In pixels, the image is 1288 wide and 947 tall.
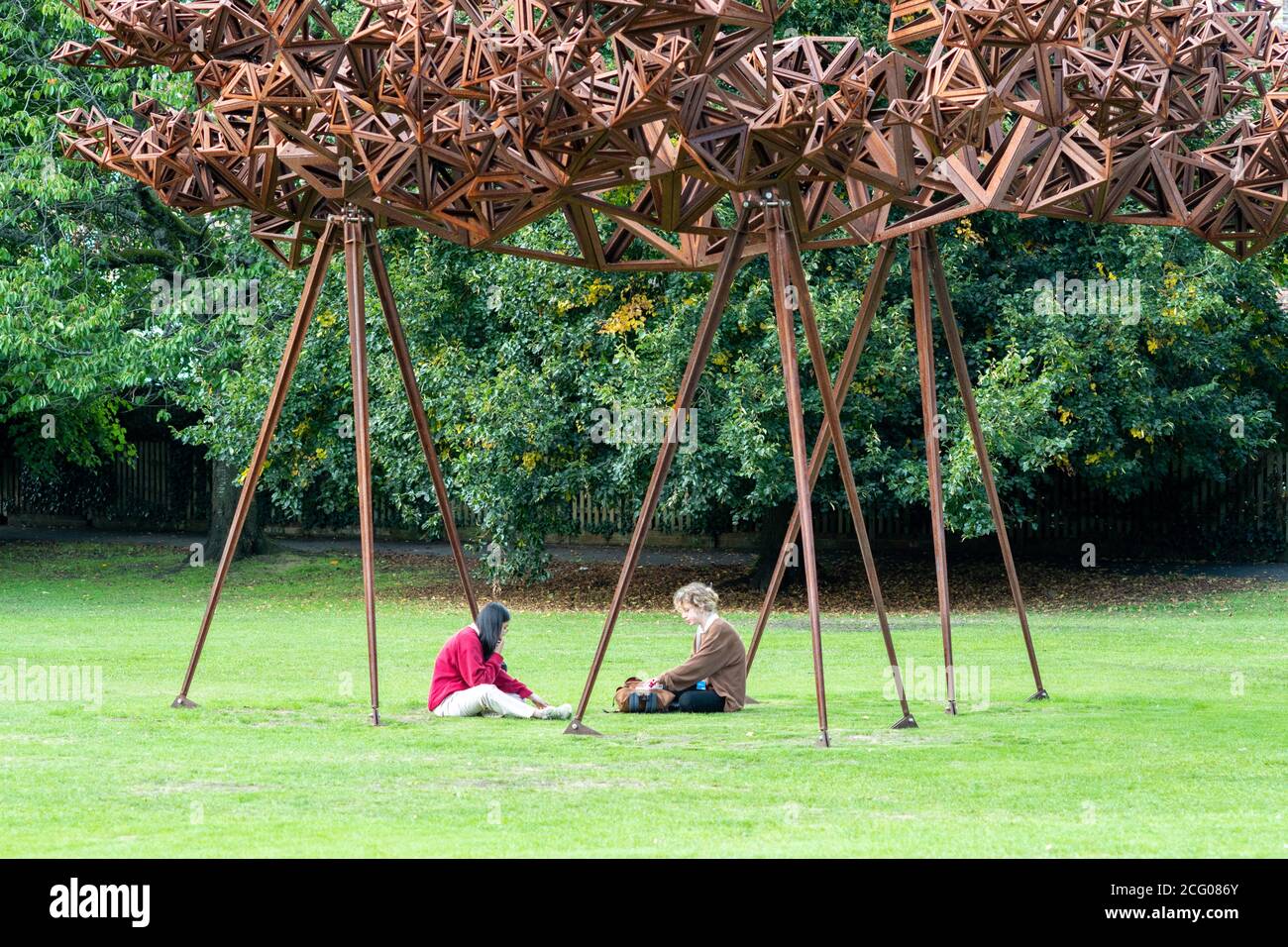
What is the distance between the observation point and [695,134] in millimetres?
10242

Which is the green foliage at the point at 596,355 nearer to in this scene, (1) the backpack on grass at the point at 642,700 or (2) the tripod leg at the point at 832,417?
A: (1) the backpack on grass at the point at 642,700

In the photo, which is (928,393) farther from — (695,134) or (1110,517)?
(1110,517)

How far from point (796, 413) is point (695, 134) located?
1.86 metres

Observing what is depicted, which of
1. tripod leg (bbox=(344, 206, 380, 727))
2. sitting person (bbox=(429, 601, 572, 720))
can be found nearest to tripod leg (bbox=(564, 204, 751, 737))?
sitting person (bbox=(429, 601, 572, 720))

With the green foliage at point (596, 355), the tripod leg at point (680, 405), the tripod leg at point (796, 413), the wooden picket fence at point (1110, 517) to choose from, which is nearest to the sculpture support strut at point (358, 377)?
the tripod leg at point (680, 405)

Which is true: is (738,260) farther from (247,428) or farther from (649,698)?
(247,428)

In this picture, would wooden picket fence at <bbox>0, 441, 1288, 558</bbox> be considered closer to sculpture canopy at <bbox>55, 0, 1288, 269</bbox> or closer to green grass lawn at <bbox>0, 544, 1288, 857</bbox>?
green grass lawn at <bbox>0, 544, 1288, 857</bbox>

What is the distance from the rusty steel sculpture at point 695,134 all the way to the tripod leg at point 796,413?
0.03m

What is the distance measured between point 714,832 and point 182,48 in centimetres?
693

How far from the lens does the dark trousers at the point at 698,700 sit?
12.5 meters

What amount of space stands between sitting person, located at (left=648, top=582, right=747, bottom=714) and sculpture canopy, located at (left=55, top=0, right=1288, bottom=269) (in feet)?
8.65

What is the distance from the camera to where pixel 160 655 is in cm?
1688

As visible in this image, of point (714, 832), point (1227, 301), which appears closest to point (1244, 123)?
point (714, 832)

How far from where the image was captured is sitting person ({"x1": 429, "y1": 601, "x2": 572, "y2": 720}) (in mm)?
11992
